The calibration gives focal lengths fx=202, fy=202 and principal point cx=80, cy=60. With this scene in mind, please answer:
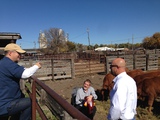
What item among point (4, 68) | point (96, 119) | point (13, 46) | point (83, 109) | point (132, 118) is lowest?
point (96, 119)

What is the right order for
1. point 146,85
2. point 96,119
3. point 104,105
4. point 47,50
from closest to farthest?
1. point 96,119
2. point 146,85
3. point 104,105
4. point 47,50

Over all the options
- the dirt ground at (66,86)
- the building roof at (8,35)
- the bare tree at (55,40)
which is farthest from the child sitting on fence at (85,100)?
the bare tree at (55,40)

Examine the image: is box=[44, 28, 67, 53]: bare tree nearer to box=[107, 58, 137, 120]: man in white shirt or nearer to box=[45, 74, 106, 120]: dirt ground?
box=[45, 74, 106, 120]: dirt ground

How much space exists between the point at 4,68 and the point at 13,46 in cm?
38

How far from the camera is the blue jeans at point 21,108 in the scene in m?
3.06

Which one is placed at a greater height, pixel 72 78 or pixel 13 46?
pixel 13 46

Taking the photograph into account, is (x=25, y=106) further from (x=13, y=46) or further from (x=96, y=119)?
(x=96, y=119)

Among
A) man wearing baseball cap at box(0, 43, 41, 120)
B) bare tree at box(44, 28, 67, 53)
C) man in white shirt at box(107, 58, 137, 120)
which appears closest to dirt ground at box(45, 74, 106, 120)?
man wearing baseball cap at box(0, 43, 41, 120)

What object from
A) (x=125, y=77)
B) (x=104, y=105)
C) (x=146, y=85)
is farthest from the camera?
(x=104, y=105)

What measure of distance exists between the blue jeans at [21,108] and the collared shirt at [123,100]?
1.40 m

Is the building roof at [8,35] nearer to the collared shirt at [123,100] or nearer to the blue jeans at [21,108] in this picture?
the blue jeans at [21,108]

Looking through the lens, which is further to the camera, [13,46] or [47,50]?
[47,50]

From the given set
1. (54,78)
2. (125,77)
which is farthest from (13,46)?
(54,78)

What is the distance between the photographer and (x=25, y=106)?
3.24 meters
